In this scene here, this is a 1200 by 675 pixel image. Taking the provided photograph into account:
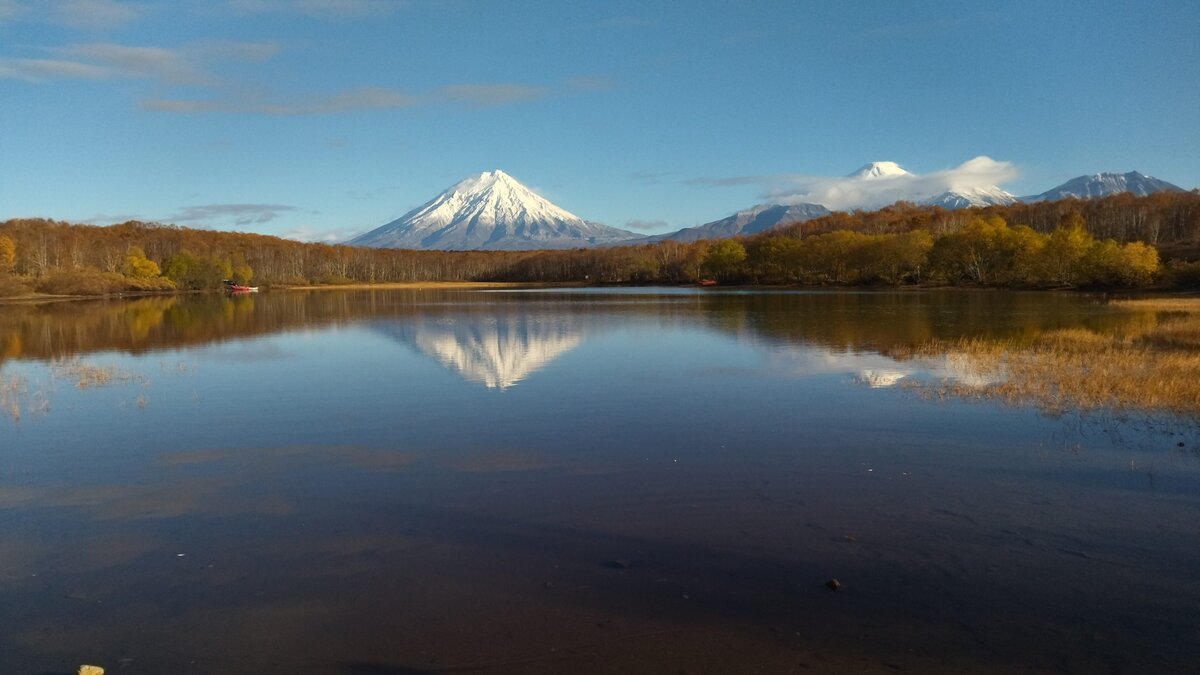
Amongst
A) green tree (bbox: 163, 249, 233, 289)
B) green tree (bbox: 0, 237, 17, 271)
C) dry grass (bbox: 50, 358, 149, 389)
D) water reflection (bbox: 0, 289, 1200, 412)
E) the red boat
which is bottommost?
dry grass (bbox: 50, 358, 149, 389)

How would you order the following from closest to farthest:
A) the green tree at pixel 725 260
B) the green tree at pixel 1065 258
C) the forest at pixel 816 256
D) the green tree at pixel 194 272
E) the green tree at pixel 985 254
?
the green tree at pixel 1065 258, the forest at pixel 816 256, the green tree at pixel 985 254, the green tree at pixel 194 272, the green tree at pixel 725 260

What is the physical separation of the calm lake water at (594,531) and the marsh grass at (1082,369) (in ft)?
2.45

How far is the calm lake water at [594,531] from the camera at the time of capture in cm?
643

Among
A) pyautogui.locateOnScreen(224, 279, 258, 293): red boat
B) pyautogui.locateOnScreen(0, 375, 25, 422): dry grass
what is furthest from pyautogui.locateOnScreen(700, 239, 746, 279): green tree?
pyautogui.locateOnScreen(0, 375, 25, 422): dry grass

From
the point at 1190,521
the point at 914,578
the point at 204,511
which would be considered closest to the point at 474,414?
the point at 204,511

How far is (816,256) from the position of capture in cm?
12112

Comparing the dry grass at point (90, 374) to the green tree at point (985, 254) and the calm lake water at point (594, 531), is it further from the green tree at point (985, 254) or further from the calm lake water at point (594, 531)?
the green tree at point (985, 254)

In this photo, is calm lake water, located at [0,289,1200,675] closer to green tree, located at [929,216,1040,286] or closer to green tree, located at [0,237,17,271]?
green tree, located at [929,216,1040,286]

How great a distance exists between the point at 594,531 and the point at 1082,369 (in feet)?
55.1

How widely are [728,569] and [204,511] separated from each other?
6.65 metres

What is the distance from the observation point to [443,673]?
600 cm

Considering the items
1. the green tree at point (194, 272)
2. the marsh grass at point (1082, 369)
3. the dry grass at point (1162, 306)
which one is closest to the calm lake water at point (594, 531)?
the marsh grass at point (1082, 369)

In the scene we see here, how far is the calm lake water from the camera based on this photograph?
21.1ft

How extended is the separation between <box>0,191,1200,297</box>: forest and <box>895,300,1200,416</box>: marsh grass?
172 feet
